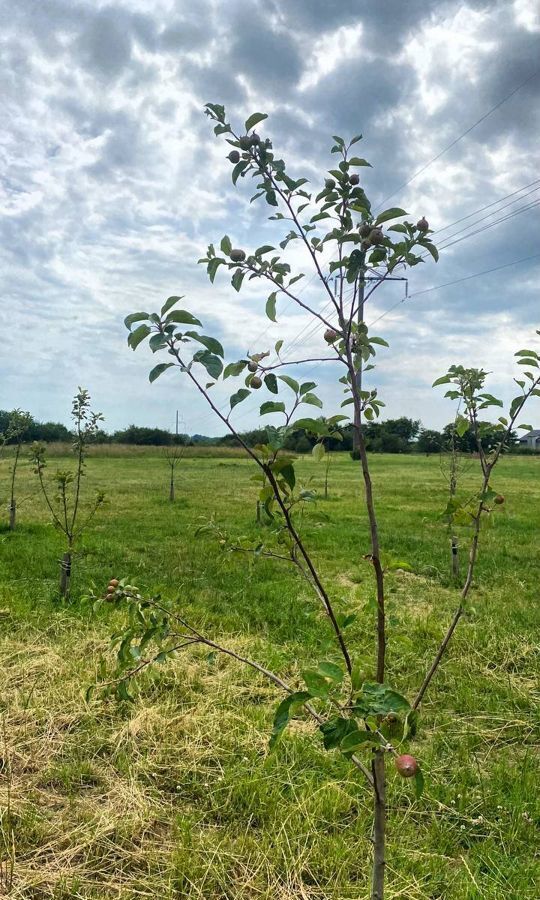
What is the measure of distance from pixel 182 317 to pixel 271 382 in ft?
0.84

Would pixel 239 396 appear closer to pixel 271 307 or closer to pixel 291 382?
pixel 291 382

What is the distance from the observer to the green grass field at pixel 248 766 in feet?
6.58

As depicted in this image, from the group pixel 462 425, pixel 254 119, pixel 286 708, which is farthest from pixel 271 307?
pixel 286 708

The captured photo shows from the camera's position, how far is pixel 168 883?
1.95 metres

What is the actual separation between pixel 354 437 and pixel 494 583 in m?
5.44

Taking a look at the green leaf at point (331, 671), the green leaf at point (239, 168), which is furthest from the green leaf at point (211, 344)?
the green leaf at point (331, 671)

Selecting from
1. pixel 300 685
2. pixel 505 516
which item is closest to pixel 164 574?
A: pixel 300 685

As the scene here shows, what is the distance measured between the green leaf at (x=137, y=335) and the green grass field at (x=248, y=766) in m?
0.74

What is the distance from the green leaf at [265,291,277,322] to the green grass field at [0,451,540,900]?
608 mm

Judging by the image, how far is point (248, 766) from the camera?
2627 millimetres

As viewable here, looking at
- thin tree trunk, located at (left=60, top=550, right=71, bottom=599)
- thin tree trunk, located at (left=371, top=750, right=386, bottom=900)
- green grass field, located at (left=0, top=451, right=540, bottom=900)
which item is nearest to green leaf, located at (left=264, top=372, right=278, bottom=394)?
green grass field, located at (left=0, top=451, right=540, bottom=900)

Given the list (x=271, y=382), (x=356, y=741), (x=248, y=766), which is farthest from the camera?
(x=248, y=766)

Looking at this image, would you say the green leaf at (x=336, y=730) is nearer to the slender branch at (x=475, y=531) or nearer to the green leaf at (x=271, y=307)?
the slender branch at (x=475, y=531)

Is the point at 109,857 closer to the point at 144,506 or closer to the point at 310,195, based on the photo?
the point at 310,195
